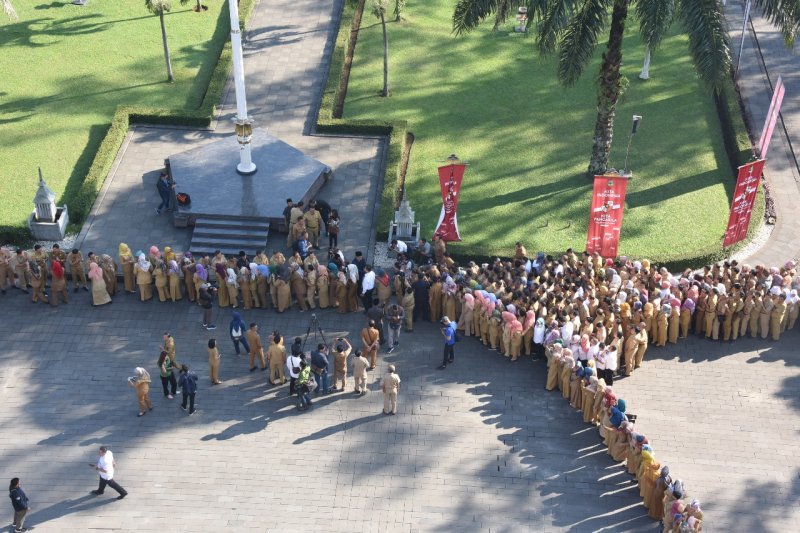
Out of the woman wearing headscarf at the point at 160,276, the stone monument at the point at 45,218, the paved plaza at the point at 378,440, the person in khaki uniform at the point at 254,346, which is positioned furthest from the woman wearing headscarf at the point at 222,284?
the stone monument at the point at 45,218

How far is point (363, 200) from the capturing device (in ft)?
105

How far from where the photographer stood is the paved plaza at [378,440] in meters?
21.9

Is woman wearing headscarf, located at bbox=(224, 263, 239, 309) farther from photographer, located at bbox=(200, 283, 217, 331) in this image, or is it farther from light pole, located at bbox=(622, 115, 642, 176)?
light pole, located at bbox=(622, 115, 642, 176)

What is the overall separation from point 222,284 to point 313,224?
3440 millimetres

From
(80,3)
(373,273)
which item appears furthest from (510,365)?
(80,3)

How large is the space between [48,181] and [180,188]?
433cm

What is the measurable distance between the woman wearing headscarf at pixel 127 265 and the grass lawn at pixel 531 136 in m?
8.51

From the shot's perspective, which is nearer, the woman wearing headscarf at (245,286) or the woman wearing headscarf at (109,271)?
the woman wearing headscarf at (245,286)

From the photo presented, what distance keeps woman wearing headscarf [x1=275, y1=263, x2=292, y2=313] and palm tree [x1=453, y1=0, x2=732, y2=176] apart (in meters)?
8.16

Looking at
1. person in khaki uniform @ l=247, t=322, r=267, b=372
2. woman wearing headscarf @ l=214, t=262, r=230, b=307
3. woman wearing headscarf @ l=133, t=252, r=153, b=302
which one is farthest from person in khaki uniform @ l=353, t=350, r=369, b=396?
woman wearing headscarf @ l=133, t=252, r=153, b=302

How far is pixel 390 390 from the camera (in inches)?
945

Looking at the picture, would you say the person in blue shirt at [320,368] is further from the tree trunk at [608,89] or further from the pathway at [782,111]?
the pathway at [782,111]

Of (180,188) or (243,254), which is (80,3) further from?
(243,254)

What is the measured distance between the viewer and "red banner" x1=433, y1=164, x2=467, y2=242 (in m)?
29.0
